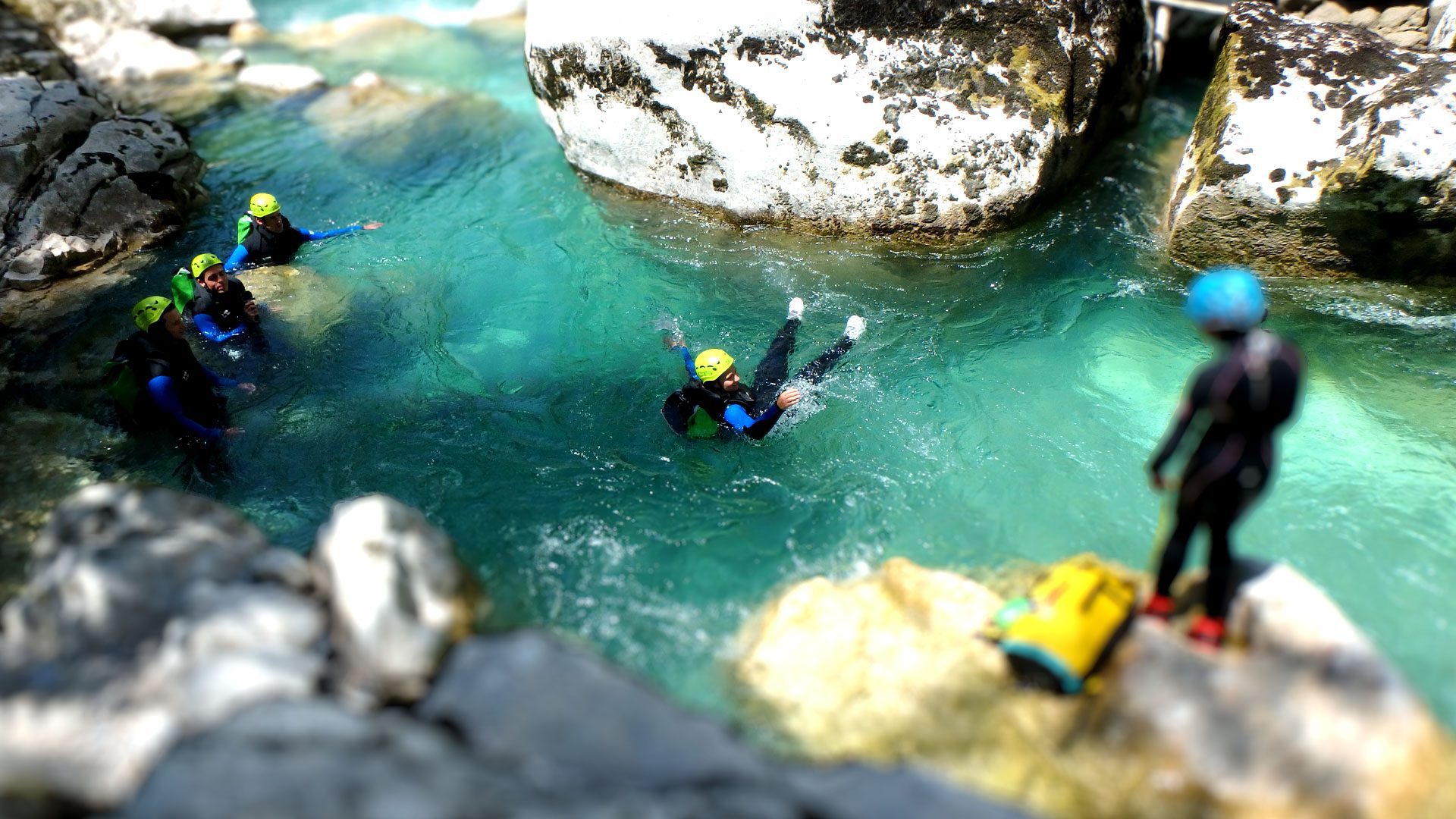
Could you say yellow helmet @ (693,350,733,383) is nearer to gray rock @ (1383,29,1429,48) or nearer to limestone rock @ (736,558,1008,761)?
limestone rock @ (736,558,1008,761)

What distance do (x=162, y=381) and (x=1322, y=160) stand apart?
9187mm

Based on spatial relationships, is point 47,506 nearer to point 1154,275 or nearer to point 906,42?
point 906,42

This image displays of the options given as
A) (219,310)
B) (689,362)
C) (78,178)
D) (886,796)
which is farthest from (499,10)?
(886,796)

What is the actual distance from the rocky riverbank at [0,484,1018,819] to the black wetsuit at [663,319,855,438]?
244 cm

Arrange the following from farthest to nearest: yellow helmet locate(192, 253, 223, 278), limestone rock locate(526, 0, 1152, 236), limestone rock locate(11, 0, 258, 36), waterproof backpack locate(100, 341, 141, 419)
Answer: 1. limestone rock locate(11, 0, 258, 36)
2. limestone rock locate(526, 0, 1152, 236)
3. yellow helmet locate(192, 253, 223, 278)
4. waterproof backpack locate(100, 341, 141, 419)

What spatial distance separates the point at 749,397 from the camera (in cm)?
666

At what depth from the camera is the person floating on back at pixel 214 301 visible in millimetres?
7641

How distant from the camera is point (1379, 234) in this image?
7.18m

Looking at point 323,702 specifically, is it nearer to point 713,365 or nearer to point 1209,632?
point 713,365

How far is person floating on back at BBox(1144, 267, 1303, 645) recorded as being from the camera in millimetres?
3510

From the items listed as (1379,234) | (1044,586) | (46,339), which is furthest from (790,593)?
(46,339)

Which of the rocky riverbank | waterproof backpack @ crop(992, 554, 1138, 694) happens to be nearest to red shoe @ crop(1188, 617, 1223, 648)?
waterproof backpack @ crop(992, 554, 1138, 694)

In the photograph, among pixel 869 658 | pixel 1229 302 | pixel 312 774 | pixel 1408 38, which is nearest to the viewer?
pixel 312 774

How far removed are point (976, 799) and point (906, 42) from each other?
687 centimetres
